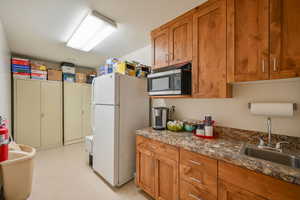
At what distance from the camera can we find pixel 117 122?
1876 millimetres

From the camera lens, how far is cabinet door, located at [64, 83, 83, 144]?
3.69 m

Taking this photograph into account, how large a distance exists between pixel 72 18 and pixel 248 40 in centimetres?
208

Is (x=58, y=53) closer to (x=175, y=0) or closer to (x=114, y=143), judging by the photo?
(x=114, y=143)

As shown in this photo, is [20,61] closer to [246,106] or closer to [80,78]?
[80,78]

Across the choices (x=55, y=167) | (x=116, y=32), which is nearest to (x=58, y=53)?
(x=116, y=32)

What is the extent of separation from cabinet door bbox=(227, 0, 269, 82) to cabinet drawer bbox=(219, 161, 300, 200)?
759 mm

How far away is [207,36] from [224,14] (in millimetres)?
231

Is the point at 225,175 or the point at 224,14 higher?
the point at 224,14

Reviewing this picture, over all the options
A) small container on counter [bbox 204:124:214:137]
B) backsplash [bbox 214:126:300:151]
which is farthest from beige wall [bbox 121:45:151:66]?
backsplash [bbox 214:126:300:151]

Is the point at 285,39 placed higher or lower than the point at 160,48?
lower

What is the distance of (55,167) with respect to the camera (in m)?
2.51

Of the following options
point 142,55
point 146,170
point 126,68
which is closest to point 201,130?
point 146,170

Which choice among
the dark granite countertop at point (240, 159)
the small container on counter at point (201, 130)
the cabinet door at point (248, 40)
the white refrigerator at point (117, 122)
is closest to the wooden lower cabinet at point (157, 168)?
the dark granite countertop at point (240, 159)

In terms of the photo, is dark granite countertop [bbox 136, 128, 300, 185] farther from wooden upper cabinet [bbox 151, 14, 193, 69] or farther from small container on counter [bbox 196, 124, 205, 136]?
wooden upper cabinet [bbox 151, 14, 193, 69]
